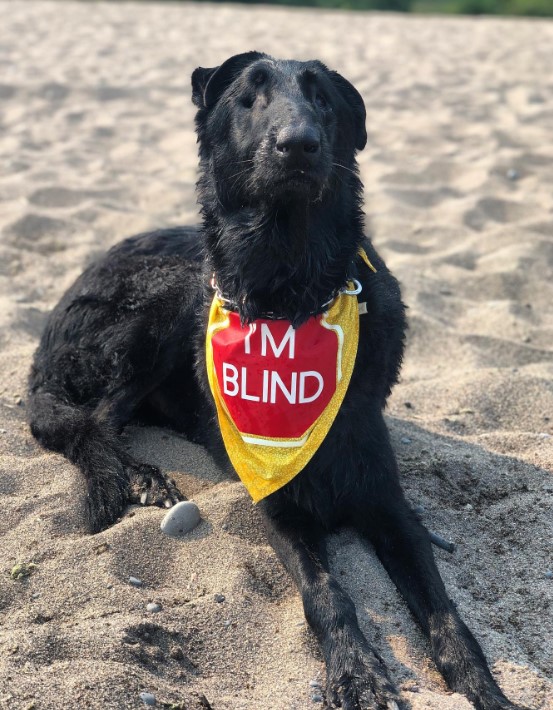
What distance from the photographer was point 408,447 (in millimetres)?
4094

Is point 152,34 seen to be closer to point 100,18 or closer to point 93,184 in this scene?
point 100,18

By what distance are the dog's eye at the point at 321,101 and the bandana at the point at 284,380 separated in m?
0.72

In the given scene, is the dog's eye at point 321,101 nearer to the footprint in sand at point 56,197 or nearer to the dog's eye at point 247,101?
the dog's eye at point 247,101

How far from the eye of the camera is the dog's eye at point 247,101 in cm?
343

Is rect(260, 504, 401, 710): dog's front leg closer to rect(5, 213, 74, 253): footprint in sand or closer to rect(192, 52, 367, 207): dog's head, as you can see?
rect(192, 52, 367, 207): dog's head

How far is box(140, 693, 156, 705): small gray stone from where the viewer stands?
101 inches

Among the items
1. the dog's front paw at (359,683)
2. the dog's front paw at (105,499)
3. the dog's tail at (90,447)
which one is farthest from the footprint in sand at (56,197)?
the dog's front paw at (359,683)

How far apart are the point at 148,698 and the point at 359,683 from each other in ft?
2.16

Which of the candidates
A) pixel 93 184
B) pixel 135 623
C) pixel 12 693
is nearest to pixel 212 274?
pixel 135 623

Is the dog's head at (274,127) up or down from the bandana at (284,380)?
up

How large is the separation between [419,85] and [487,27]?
539 centimetres

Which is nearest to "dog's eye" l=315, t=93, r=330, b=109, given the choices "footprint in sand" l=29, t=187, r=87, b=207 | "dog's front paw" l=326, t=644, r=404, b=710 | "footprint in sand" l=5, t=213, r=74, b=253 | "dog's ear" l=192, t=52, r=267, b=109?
"dog's ear" l=192, t=52, r=267, b=109

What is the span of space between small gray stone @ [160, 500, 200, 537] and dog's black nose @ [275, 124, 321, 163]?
1407mm

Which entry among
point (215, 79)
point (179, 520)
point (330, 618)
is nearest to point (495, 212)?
point (215, 79)
